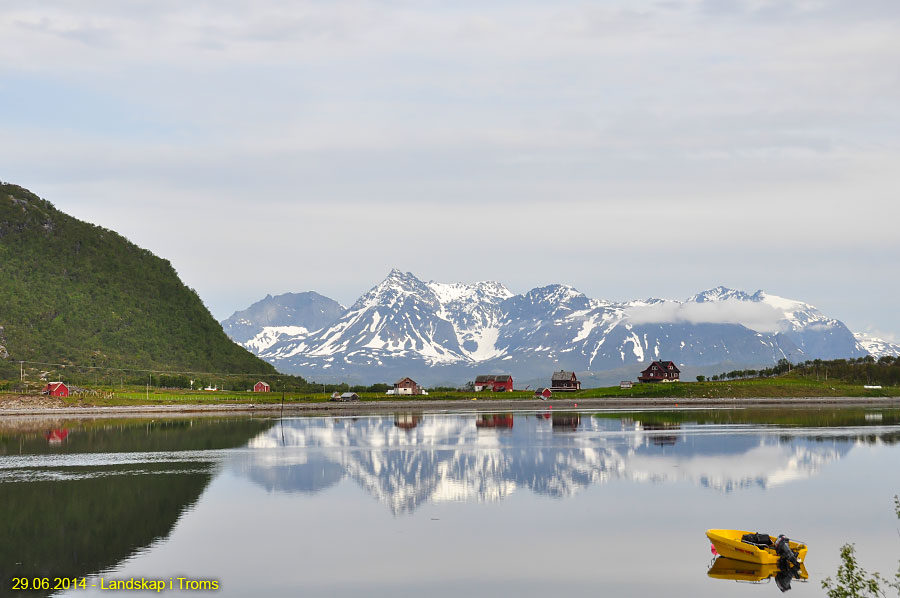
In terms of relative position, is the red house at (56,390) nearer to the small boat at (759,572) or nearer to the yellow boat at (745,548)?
the yellow boat at (745,548)

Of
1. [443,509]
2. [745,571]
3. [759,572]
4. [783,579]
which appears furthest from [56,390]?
[783,579]

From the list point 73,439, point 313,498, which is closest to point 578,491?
point 313,498

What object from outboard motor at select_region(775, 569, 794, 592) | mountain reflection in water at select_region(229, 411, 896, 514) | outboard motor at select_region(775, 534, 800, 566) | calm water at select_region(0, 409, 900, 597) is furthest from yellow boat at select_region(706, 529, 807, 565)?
mountain reflection in water at select_region(229, 411, 896, 514)

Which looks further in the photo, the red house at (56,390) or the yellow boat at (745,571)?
the red house at (56,390)

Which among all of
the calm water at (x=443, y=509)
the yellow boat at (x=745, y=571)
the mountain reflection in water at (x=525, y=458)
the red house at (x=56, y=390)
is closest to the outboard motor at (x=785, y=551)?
the yellow boat at (x=745, y=571)

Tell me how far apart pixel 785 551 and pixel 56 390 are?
7025 inches

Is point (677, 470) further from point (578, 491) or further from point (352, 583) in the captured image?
point (352, 583)

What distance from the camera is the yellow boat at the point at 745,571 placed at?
4325cm

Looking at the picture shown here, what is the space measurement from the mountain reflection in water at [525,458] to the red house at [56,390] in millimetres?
80099

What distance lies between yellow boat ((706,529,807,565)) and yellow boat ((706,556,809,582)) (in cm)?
26

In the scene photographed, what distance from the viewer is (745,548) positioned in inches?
1777

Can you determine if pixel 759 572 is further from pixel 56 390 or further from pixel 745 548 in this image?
pixel 56 390

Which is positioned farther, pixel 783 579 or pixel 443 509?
pixel 443 509

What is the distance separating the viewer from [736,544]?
4550cm
